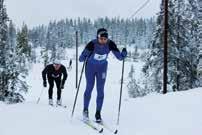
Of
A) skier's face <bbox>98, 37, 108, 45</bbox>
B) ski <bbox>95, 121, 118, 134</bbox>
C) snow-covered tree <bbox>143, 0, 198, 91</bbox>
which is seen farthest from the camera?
snow-covered tree <bbox>143, 0, 198, 91</bbox>

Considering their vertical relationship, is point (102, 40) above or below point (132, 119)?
above

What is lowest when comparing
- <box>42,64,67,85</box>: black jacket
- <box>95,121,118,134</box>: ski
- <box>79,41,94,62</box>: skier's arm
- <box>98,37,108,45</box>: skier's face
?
<box>95,121,118,134</box>: ski

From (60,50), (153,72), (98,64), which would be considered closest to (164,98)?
(98,64)

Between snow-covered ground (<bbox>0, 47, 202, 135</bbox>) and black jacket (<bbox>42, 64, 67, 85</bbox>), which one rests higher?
black jacket (<bbox>42, 64, 67, 85</bbox>)

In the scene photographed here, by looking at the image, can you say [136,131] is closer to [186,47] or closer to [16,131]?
[16,131]

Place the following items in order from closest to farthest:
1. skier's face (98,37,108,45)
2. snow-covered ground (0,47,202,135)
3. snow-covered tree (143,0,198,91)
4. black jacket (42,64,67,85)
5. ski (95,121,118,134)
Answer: ski (95,121,118,134), snow-covered ground (0,47,202,135), skier's face (98,37,108,45), black jacket (42,64,67,85), snow-covered tree (143,0,198,91)

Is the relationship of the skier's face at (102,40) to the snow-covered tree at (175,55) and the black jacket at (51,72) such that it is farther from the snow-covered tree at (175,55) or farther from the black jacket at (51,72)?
the snow-covered tree at (175,55)

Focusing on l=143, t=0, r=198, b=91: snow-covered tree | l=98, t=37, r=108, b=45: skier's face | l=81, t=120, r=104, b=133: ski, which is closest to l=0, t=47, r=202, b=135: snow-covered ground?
l=81, t=120, r=104, b=133: ski

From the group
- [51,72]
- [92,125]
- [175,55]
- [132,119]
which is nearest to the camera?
[92,125]

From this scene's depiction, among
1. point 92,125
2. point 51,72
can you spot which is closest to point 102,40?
point 92,125

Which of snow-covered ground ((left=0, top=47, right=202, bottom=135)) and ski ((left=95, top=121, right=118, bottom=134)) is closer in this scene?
ski ((left=95, top=121, right=118, bottom=134))

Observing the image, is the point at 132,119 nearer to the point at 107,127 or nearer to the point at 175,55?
the point at 107,127

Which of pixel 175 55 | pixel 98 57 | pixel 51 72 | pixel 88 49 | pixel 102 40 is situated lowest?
pixel 51 72

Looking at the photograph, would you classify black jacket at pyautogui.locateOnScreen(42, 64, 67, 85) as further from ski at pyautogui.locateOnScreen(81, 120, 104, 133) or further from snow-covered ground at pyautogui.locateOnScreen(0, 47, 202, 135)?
ski at pyautogui.locateOnScreen(81, 120, 104, 133)
